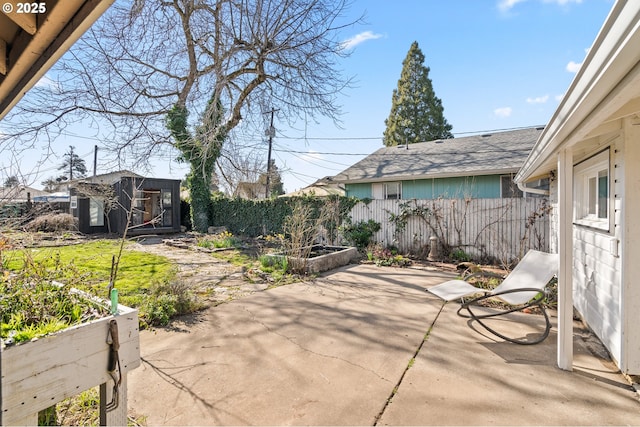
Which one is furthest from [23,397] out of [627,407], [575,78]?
[627,407]

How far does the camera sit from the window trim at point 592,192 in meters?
3.12

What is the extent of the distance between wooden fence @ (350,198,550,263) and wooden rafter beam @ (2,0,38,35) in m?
7.98

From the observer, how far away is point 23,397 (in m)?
1.25

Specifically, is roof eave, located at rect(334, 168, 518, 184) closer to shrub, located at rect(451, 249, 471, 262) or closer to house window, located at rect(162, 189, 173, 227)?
shrub, located at rect(451, 249, 471, 262)

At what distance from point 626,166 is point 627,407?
1.84 metres

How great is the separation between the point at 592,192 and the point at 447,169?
727cm

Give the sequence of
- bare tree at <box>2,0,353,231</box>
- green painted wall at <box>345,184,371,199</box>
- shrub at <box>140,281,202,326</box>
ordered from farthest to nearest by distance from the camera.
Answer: green painted wall at <box>345,184,371,199</box> → bare tree at <box>2,0,353,231</box> → shrub at <box>140,281,202,326</box>

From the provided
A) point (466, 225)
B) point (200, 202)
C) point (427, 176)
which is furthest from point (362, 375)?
point (200, 202)

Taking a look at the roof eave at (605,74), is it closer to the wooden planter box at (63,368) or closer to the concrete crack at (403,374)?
the concrete crack at (403,374)

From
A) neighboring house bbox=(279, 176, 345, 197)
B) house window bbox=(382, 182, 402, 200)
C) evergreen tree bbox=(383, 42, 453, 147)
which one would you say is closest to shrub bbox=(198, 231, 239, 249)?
neighboring house bbox=(279, 176, 345, 197)

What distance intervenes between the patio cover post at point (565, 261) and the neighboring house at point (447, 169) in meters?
6.82

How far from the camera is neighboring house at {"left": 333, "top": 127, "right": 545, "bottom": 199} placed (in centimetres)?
1039

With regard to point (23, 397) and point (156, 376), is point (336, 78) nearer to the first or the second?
point (156, 376)

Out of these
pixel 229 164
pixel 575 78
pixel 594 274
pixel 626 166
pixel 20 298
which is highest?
pixel 229 164
